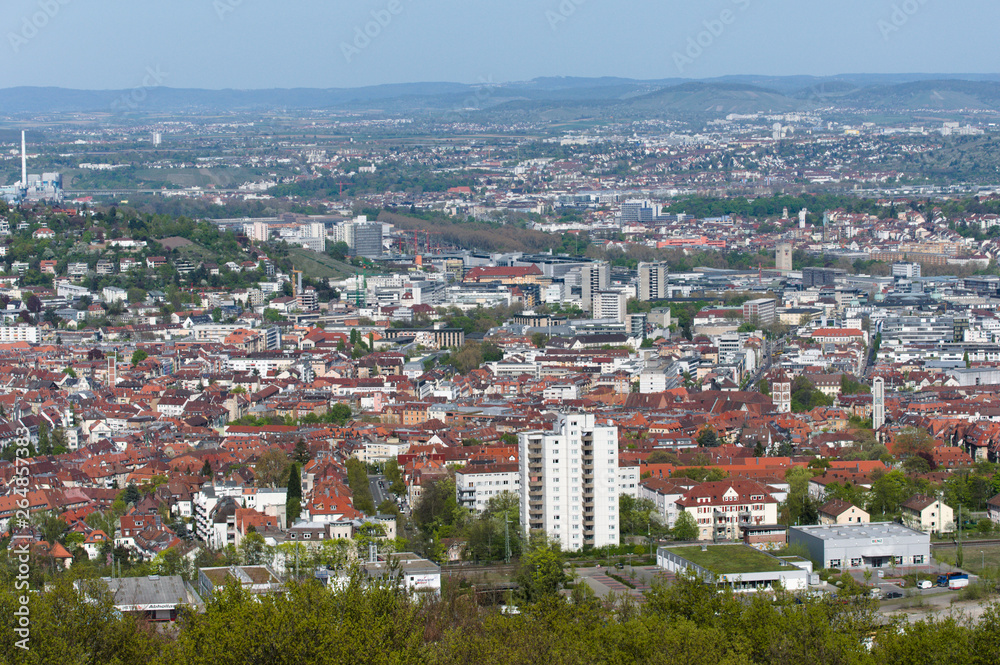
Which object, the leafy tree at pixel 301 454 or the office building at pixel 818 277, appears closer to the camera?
the leafy tree at pixel 301 454

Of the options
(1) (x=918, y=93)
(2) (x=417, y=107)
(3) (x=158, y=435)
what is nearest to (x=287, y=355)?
(3) (x=158, y=435)

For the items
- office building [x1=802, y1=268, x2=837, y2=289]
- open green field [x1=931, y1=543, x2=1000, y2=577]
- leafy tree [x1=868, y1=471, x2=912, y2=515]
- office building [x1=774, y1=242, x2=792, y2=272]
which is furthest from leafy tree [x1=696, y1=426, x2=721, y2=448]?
office building [x1=774, y1=242, x2=792, y2=272]

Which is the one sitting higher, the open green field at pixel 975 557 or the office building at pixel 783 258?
the office building at pixel 783 258

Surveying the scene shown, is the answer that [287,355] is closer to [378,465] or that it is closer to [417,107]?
[378,465]

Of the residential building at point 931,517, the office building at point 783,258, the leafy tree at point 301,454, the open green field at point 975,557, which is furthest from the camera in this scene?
the office building at point 783,258

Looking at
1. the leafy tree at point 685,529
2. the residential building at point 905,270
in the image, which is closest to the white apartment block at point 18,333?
the leafy tree at point 685,529

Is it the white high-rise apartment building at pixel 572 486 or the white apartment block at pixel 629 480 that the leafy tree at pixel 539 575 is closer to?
the white high-rise apartment building at pixel 572 486

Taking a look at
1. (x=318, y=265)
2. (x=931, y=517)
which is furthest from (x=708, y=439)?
(x=318, y=265)
